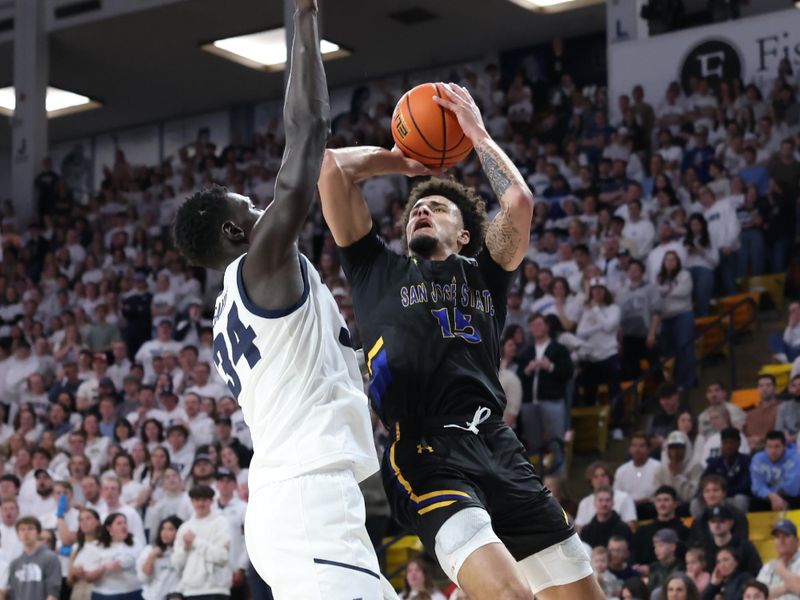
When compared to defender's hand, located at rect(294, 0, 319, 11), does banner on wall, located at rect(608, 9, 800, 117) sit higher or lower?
higher

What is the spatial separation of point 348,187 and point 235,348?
1.12 meters

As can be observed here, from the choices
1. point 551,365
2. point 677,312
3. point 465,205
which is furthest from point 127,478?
point 465,205

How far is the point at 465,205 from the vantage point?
568cm

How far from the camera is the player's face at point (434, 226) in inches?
210

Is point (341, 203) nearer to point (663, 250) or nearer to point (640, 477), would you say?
point (640, 477)

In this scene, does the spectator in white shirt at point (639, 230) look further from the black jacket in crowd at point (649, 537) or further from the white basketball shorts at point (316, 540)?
the white basketball shorts at point (316, 540)

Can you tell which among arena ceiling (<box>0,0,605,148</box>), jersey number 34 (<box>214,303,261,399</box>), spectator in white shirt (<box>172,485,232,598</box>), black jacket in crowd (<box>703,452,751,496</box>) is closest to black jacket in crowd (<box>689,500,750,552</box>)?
black jacket in crowd (<box>703,452,751,496</box>)

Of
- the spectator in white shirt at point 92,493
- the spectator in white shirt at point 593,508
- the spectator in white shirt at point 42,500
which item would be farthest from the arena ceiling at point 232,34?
the spectator in white shirt at point 593,508

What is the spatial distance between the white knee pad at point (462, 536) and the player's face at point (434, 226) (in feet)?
3.87

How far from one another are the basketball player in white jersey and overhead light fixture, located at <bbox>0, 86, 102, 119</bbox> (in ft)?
64.5

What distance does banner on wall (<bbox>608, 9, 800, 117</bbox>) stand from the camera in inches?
623

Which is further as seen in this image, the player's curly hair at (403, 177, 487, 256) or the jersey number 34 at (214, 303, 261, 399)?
the player's curly hair at (403, 177, 487, 256)

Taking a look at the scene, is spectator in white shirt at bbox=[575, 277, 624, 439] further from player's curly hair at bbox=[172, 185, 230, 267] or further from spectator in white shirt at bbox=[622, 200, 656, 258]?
player's curly hair at bbox=[172, 185, 230, 267]

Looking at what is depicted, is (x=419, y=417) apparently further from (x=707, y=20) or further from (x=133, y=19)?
(x=133, y=19)
